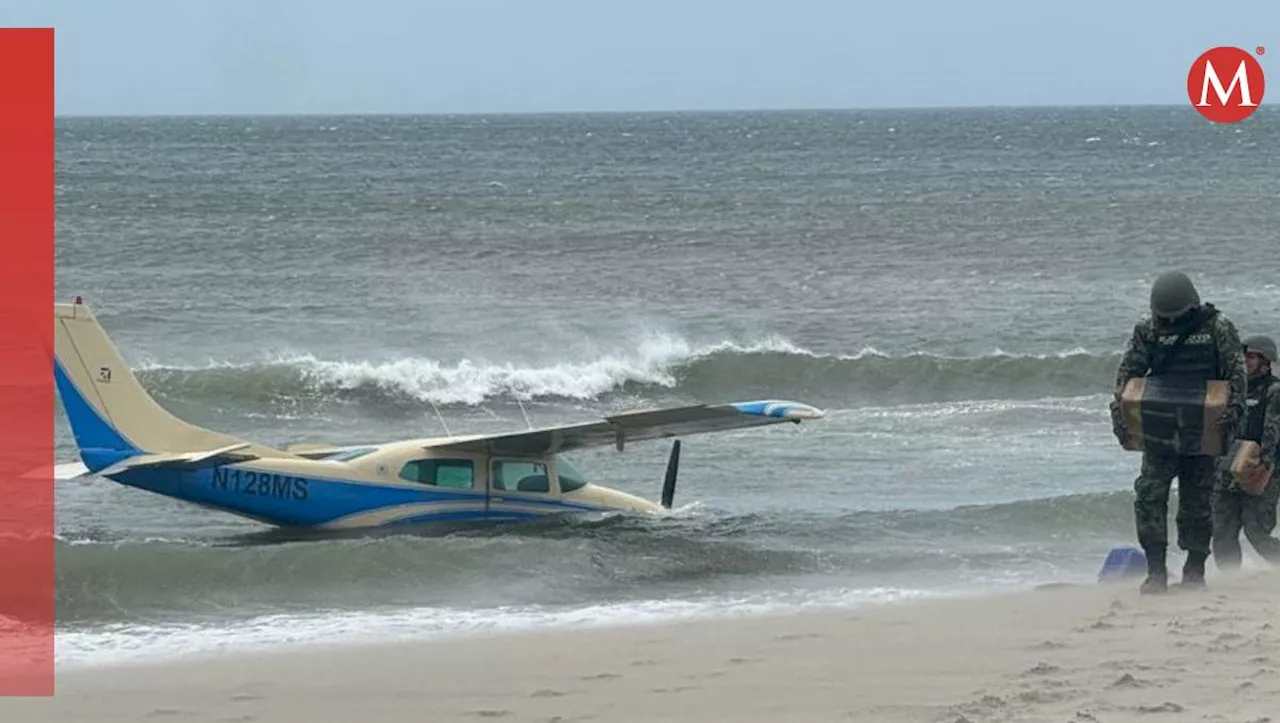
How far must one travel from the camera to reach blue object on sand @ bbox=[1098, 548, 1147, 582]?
11.9 metres

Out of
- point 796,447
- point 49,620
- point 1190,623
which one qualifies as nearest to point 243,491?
point 49,620

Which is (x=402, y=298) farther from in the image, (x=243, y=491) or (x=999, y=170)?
(x=999, y=170)

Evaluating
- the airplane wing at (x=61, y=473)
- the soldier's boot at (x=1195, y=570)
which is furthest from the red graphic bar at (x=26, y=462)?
the soldier's boot at (x=1195, y=570)

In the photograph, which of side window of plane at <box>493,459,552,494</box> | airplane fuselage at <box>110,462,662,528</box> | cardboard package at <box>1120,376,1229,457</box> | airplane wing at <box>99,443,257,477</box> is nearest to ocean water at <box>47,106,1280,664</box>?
airplane fuselage at <box>110,462,662,528</box>

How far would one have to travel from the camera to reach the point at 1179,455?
10273 millimetres

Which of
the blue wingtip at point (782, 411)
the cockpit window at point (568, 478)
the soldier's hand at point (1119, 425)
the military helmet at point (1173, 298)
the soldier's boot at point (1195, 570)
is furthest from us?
the cockpit window at point (568, 478)

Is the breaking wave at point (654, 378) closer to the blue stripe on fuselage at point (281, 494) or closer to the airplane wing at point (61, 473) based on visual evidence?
the airplane wing at point (61, 473)

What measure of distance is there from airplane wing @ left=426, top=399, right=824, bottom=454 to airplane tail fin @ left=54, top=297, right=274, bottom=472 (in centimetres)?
209

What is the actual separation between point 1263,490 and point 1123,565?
3.54 feet

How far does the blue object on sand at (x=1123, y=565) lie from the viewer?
11.9 meters

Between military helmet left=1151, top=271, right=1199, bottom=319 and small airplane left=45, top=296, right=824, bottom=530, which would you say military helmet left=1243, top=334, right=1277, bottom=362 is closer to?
military helmet left=1151, top=271, right=1199, bottom=319

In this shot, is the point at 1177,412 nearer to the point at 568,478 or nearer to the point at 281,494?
the point at 568,478

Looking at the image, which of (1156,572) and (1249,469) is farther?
(1249,469)

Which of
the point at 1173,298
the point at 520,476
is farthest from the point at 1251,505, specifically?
the point at 520,476
